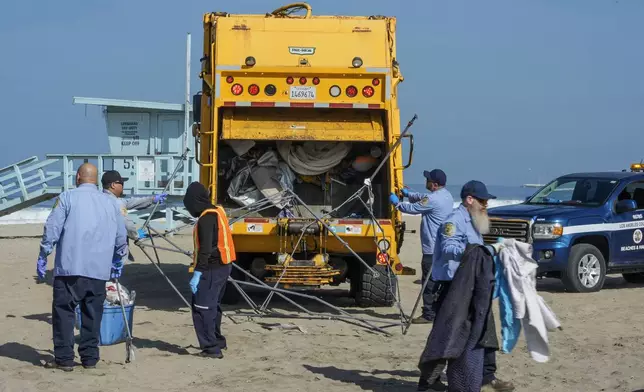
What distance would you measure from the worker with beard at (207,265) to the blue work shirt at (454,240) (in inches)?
93.3

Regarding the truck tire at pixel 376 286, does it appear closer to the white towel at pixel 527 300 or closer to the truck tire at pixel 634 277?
the white towel at pixel 527 300

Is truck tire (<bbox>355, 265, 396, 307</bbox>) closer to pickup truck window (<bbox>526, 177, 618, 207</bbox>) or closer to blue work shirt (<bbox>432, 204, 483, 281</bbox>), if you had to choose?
pickup truck window (<bbox>526, 177, 618, 207</bbox>)

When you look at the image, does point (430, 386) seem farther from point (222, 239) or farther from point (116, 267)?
point (116, 267)

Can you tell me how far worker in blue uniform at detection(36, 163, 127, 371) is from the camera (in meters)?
8.10

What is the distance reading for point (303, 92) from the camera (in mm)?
→ 11641

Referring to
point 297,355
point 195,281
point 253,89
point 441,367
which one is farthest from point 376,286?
point 441,367

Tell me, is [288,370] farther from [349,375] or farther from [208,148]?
[208,148]

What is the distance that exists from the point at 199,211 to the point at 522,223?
21.2 feet

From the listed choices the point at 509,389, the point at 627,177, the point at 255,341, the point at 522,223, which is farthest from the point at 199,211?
the point at 627,177

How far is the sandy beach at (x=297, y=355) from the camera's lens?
7.90m

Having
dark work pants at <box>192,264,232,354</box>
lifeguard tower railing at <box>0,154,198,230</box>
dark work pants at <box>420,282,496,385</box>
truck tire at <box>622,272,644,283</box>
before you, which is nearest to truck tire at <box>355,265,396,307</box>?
dark work pants at <box>192,264,232,354</box>

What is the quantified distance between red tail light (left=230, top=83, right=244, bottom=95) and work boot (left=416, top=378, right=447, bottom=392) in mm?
5047

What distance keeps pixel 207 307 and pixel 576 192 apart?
8161 millimetres

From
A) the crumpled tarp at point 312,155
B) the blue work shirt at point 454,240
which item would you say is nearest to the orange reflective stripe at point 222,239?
the blue work shirt at point 454,240
